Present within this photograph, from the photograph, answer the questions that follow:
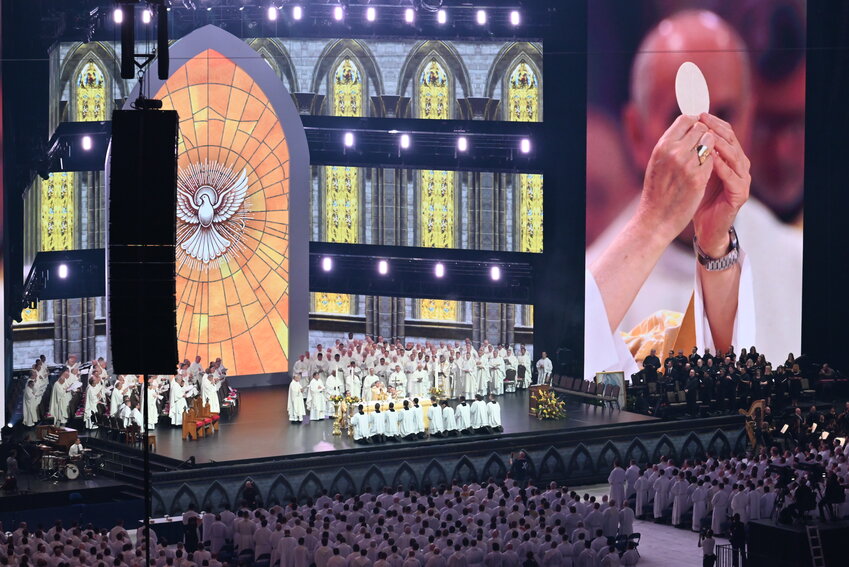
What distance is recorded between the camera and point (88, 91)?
41.8 metres

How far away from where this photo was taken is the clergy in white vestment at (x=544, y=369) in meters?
38.1

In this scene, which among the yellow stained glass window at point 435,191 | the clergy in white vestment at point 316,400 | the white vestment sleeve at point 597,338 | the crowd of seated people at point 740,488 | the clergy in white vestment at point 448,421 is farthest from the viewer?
the yellow stained glass window at point 435,191

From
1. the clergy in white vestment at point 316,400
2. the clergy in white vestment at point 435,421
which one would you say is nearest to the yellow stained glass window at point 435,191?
the clergy in white vestment at point 316,400

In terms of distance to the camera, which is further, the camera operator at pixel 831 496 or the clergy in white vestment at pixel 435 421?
the clergy in white vestment at pixel 435 421

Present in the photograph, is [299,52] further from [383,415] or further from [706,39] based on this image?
[383,415]

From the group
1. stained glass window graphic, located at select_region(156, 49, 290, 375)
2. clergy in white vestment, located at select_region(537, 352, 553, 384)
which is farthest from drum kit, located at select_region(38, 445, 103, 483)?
clergy in white vestment, located at select_region(537, 352, 553, 384)

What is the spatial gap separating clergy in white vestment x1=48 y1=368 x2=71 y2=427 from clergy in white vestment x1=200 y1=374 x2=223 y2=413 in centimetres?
318

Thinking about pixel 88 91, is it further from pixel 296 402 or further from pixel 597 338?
pixel 597 338

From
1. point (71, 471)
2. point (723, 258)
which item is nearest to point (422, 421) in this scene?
point (71, 471)

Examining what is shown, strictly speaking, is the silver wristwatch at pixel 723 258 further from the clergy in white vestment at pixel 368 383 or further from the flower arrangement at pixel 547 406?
the clergy in white vestment at pixel 368 383

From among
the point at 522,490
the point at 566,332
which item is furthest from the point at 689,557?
the point at 566,332

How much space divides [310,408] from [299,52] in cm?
1347

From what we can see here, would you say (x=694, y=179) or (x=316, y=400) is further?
(x=694, y=179)

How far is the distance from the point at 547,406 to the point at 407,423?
4155 mm
